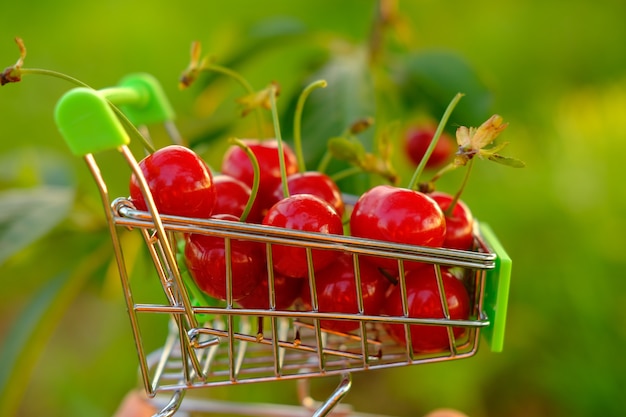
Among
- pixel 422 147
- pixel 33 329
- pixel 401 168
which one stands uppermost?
pixel 422 147

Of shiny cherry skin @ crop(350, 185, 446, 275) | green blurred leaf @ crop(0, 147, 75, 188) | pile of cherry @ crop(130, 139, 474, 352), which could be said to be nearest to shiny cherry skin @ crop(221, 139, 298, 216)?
pile of cherry @ crop(130, 139, 474, 352)

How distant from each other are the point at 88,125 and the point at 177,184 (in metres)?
0.07

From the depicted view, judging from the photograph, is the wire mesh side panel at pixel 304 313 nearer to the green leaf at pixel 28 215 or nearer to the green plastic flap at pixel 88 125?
the green plastic flap at pixel 88 125

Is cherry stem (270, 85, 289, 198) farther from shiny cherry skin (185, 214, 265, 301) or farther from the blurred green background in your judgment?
the blurred green background

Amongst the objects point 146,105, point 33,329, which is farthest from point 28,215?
point 146,105

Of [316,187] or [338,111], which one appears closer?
[316,187]

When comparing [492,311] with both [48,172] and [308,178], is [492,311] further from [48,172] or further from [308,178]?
[48,172]

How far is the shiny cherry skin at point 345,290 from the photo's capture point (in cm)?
51

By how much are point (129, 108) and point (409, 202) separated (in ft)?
1.16

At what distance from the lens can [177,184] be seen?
1.53 ft

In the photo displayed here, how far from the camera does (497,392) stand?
168 cm

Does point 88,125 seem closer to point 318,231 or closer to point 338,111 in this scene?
point 318,231

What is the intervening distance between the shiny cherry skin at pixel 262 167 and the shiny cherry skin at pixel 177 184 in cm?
10

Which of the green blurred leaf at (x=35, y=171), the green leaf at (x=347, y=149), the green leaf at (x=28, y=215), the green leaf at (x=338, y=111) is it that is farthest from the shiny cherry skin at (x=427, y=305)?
the green blurred leaf at (x=35, y=171)
